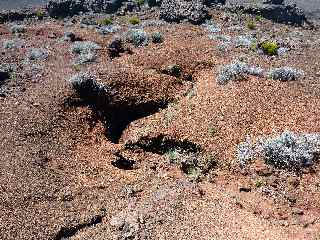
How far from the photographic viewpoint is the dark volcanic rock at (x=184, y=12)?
2966 centimetres

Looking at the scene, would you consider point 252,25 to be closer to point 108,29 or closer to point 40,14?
point 108,29

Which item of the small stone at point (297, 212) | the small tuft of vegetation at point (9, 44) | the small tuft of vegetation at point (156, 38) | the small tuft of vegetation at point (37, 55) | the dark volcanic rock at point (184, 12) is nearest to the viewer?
the small stone at point (297, 212)

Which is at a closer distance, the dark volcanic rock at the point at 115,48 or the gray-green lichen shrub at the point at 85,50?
the gray-green lichen shrub at the point at 85,50

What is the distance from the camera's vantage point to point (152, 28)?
2756cm

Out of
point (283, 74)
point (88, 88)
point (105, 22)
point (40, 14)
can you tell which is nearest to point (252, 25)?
point (105, 22)

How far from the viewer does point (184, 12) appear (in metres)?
30.0

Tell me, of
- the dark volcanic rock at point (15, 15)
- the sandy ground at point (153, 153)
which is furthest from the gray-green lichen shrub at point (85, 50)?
the dark volcanic rock at point (15, 15)

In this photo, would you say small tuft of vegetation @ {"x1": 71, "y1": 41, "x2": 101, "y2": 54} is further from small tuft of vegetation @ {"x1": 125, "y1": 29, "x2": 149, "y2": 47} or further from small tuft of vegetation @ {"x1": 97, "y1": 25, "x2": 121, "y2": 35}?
small tuft of vegetation @ {"x1": 97, "y1": 25, "x2": 121, "y2": 35}

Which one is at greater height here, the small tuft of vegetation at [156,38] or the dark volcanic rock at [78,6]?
the small tuft of vegetation at [156,38]

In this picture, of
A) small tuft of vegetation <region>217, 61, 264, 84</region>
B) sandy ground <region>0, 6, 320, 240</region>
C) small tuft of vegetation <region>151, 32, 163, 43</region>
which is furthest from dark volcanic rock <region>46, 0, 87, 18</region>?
small tuft of vegetation <region>217, 61, 264, 84</region>

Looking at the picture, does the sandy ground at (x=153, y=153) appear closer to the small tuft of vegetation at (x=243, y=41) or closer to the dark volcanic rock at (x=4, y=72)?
the dark volcanic rock at (x=4, y=72)

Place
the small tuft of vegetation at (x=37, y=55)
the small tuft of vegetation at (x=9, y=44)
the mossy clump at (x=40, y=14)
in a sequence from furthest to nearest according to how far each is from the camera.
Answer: the mossy clump at (x=40, y=14)
the small tuft of vegetation at (x=9, y=44)
the small tuft of vegetation at (x=37, y=55)

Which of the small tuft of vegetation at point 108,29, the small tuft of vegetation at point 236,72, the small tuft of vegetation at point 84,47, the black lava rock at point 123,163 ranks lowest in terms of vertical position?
the black lava rock at point 123,163

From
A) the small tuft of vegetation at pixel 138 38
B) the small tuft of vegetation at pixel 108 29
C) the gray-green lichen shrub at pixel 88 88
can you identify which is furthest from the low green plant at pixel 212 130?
the small tuft of vegetation at pixel 108 29
